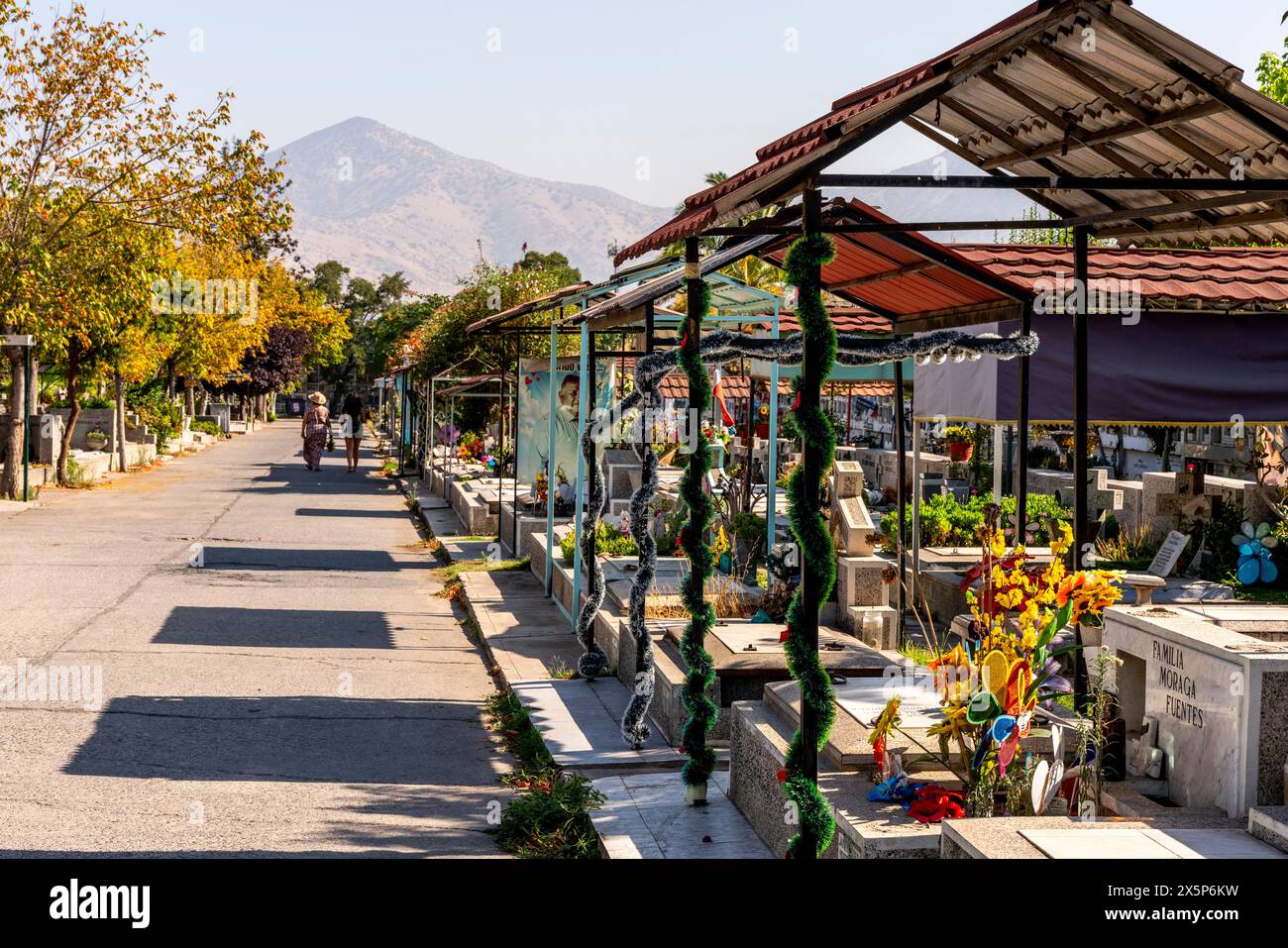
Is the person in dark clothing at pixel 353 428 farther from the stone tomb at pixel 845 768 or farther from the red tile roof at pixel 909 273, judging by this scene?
the stone tomb at pixel 845 768

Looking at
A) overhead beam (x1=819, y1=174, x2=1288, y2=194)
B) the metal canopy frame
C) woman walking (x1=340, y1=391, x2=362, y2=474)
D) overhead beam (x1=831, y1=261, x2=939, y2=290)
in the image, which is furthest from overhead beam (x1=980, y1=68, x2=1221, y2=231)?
woman walking (x1=340, y1=391, x2=362, y2=474)

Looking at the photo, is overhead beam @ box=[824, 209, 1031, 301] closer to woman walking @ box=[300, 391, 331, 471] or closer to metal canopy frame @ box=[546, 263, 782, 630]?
Result: metal canopy frame @ box=[546, 263, 782, 630]

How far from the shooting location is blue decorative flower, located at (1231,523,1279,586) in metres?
12.8

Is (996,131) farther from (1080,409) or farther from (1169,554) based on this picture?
(1169,554)

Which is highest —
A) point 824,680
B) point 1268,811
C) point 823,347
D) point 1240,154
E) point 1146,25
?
point 1146,25

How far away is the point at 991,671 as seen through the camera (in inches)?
216

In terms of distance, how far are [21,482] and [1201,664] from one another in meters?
24.9

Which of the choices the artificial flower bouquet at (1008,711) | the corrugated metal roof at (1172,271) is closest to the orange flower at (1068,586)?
the artificial flower bouquet at (1008,711)

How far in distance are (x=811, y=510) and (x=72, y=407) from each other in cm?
2653

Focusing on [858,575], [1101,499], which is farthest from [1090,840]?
[1101,499]

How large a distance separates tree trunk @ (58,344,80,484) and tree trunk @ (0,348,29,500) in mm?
3450

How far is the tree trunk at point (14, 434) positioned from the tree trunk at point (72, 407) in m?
3.45

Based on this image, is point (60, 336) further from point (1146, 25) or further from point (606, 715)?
point (1146, 25)
